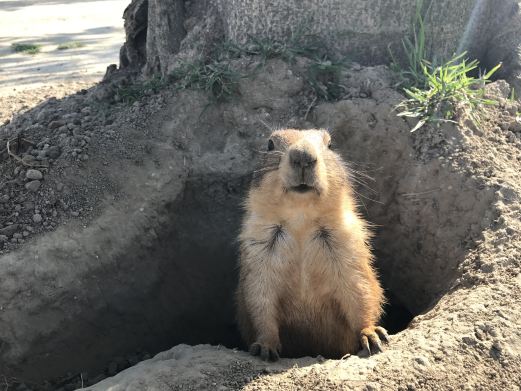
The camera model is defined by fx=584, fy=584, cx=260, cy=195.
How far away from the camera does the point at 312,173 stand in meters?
3.78

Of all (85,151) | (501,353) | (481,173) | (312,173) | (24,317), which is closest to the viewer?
(501,353)

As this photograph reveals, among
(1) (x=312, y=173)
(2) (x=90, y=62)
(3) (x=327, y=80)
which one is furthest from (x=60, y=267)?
(2) (x=90, y=62)

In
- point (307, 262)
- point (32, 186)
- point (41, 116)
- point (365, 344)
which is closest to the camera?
point (365, 344)

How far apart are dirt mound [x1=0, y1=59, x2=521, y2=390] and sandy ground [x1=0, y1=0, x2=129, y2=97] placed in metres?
3.52

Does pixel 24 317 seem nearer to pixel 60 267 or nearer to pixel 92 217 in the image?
pixel 60 267

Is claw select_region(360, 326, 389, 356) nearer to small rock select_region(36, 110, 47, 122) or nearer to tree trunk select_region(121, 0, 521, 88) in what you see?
tree trunk select_region(121, 0, 521, 88)

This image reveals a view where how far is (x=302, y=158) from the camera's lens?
3707mm

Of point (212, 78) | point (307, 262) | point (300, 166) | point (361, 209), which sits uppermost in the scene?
point (212, 78)

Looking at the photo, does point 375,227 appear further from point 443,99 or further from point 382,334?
point 382,334

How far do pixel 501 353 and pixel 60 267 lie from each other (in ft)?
9.95

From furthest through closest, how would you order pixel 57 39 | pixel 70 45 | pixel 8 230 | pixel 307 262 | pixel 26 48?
pixel 57 39 < pixel 70 45 < pixel 26 48 < pixel 8 230 < pixel 307 262

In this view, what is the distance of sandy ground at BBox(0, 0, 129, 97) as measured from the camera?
9148 millimetres

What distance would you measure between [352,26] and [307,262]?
89.7 inches

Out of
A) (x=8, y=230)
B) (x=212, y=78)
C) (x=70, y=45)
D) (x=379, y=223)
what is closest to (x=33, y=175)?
(x=8, y=230)
